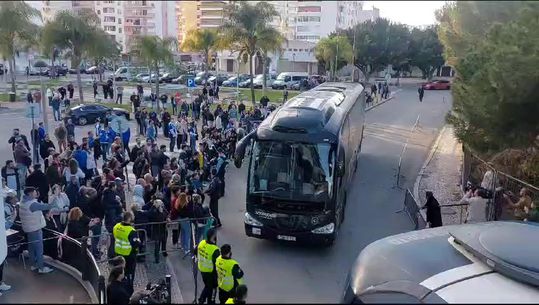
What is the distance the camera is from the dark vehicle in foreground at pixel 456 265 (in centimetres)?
665

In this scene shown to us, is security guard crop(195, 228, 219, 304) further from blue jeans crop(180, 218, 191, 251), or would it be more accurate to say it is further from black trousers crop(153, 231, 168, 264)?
blue jeans crop(180, 218, 191, 251)

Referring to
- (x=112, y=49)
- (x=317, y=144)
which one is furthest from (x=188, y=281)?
(x=112, y=49)

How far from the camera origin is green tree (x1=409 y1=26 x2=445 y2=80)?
6256 cm

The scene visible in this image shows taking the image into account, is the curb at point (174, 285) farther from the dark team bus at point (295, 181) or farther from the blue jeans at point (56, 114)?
the blue jeans at point (56, 114)

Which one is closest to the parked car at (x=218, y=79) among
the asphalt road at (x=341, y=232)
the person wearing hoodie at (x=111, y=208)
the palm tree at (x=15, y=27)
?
the palm tree at (x=15, y=27)

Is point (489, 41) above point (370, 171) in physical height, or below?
above

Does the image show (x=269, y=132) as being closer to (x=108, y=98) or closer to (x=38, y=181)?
(x=38, y=181)

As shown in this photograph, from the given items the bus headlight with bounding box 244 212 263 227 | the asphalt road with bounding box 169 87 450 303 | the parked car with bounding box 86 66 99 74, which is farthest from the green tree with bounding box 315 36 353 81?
the bus headlight with bounding box 244 212 263 227

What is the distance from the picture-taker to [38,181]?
13125 millimetres

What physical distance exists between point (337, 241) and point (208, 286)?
201 inches

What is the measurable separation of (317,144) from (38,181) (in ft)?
22.9

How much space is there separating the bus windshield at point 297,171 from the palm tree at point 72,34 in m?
24.2

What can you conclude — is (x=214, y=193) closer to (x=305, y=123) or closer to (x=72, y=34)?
(x=305, y=123)

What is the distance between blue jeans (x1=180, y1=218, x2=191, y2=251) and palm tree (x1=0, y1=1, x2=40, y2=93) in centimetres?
1842
